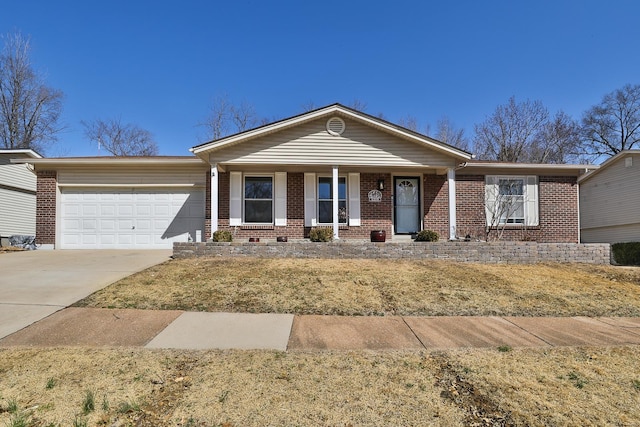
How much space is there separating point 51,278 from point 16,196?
12.5 m

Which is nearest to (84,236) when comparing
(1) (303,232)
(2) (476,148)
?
(1) (303,232)

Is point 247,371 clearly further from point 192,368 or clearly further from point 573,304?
point 573,304

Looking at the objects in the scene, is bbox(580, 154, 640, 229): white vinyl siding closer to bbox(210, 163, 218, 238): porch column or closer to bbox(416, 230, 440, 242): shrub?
bbox(416, 230, 440, 242): shrub

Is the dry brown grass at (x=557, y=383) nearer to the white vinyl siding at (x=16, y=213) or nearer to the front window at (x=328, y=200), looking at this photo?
the front window at (x=328, y=200)

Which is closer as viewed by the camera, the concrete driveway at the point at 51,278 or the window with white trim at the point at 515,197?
the concrete driveway at the point at 51,278

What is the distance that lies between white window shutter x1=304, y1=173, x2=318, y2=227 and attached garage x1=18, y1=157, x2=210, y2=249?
11.7 feet

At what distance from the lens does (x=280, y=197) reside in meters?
12.5

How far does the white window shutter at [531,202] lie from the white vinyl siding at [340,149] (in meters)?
3.89

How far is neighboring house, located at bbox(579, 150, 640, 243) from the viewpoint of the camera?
15.1 m

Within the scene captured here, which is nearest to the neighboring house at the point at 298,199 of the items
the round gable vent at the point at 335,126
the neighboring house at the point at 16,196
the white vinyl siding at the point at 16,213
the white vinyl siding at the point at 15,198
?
the round gable vent at the point at 335,126

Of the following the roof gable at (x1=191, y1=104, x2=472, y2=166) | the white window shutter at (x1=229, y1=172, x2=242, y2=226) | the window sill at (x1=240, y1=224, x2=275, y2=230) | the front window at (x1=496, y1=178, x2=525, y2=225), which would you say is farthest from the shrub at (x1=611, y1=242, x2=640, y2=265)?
the white window shutter at (x1=229, y1=172, x2=242, y2=226)

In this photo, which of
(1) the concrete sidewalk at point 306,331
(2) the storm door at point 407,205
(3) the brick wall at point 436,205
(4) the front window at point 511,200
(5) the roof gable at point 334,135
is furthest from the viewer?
(4) the front window at point 511,200

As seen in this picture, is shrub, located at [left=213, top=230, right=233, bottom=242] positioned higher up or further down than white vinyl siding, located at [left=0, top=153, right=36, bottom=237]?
further down

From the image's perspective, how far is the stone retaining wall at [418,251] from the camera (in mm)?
9516
